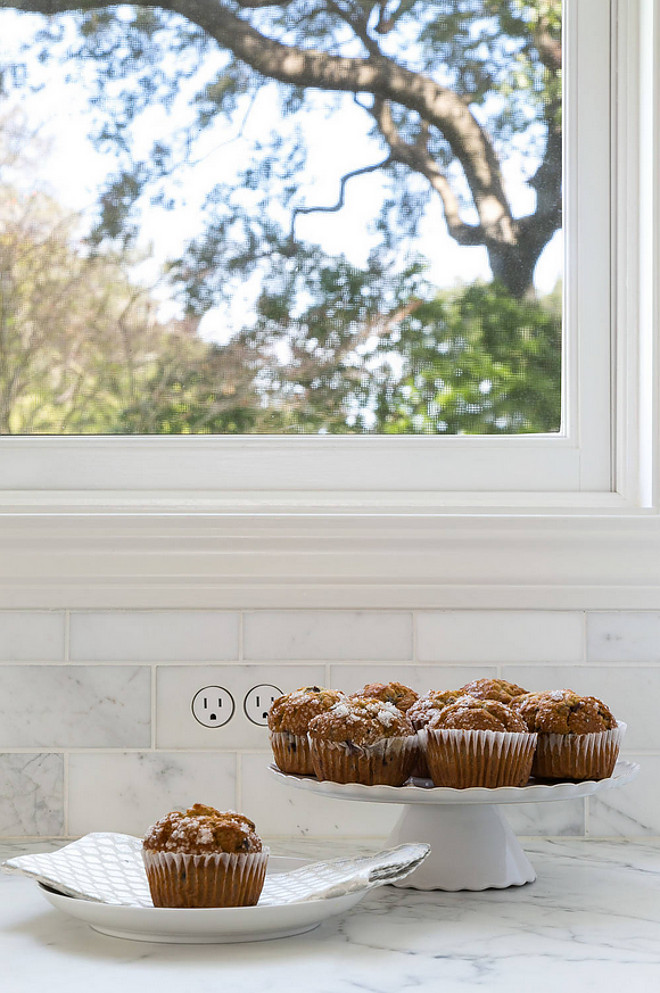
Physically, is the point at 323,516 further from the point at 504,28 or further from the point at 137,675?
the point at 504,28

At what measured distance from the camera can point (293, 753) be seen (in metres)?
1.00

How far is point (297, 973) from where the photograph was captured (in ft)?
2.43

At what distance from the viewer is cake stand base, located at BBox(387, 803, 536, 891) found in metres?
0.95

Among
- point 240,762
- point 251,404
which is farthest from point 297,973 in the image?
point 251,404

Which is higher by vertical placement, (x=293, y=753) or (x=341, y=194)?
(x=341, y=194)

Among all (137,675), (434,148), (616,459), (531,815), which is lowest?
(531,815)

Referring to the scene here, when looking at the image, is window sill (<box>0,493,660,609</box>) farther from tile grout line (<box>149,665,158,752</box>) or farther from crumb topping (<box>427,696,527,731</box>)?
crumb topping (<box>427,696,527,731</box>)

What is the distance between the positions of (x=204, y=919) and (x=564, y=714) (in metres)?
0.39

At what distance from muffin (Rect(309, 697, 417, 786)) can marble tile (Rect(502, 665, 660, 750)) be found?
1.08ft

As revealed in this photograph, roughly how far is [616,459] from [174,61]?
0.81m

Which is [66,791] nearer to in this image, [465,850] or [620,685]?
[465,850]

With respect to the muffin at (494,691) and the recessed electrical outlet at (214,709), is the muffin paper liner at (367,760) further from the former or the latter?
the recessed electrical outlet at (214,709)

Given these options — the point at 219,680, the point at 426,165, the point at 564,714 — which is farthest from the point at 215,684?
the point at 426,165

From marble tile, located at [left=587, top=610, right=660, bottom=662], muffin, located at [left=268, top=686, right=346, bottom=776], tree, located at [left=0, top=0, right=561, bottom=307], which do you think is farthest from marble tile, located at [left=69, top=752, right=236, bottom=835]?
tree, located at [left=0, top=0, right=561, bottom=307]
